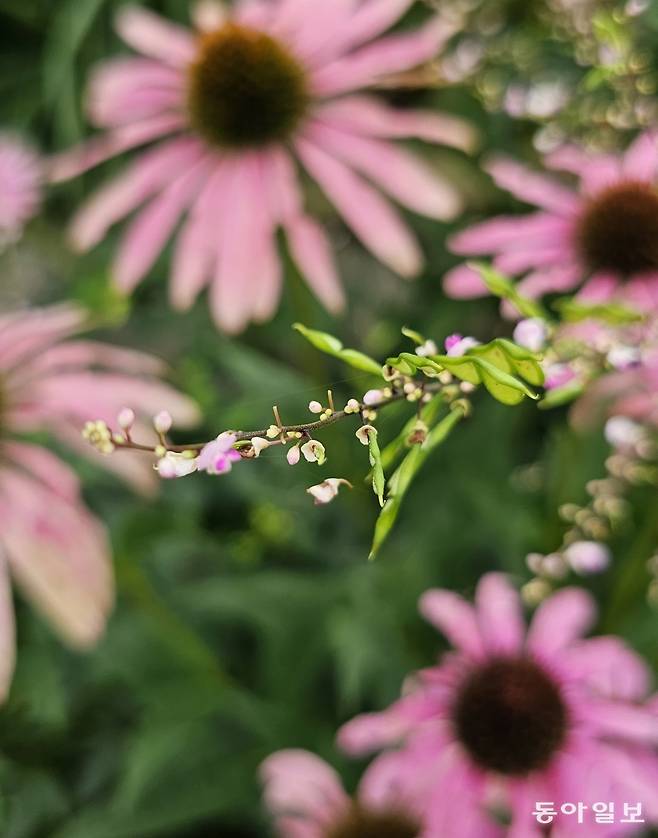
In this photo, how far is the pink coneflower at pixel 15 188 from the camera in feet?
1.97

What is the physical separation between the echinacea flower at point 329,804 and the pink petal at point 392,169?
268 millimetres

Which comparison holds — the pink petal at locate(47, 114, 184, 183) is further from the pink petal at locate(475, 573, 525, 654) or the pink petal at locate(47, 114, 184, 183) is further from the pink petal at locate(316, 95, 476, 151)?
the pink petal at locate(475, 573, 525, 654)

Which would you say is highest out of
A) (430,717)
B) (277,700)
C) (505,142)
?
(505,142)

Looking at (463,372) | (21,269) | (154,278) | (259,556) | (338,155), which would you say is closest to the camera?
(463,372)

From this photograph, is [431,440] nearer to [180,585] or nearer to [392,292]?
[180,585]

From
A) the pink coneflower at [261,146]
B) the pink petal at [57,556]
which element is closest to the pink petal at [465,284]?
the pink coneflower at [261,146]

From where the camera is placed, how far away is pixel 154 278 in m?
0.81

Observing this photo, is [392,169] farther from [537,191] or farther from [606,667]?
[606,667]

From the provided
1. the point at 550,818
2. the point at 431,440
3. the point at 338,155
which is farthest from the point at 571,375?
the point at 338,155

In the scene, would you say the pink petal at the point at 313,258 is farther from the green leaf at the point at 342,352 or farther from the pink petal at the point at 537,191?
the green leaf at the point at 342,352

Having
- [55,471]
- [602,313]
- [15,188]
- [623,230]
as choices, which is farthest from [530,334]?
[15,188]

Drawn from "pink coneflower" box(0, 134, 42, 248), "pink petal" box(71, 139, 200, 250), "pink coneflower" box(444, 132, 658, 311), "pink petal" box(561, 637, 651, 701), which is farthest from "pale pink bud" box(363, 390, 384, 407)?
"pink coneflower" box(0, 134, 42, 248)

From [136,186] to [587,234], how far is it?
27 centimetres

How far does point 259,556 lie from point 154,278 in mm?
302
